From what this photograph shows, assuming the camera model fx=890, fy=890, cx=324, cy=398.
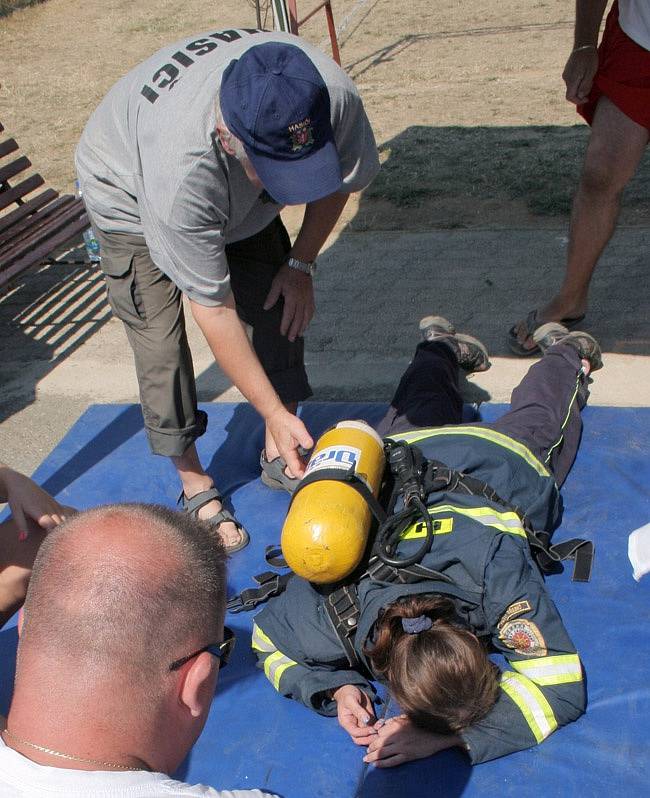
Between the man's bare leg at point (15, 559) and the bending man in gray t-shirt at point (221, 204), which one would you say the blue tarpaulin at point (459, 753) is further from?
the man's bare leg at point (15, 559)

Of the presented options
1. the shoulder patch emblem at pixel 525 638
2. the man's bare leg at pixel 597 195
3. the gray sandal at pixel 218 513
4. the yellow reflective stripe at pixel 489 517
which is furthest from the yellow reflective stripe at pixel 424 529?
the man's bare leg at pixel 597 195

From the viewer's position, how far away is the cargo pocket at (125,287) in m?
3.29

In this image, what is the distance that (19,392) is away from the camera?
16.9 feet

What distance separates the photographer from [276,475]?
369 cm

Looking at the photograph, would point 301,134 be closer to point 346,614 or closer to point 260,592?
point 346,614

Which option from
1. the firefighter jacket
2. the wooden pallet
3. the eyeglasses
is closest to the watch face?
the firefighter jacket

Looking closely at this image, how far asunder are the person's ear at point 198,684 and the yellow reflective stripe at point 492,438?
5.92 ft

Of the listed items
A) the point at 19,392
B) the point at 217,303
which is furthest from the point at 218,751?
the point at 19,392

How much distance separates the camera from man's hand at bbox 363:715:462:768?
250 centimetres

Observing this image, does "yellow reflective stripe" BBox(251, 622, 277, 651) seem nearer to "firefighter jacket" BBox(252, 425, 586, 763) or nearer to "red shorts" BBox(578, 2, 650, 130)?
"firefighter jacket" BBox(252, 425, 586, 763)

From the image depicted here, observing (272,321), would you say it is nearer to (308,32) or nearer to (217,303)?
(217,303)

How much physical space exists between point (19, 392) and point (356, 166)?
292cm

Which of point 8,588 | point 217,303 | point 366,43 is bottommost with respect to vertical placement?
point 366,43

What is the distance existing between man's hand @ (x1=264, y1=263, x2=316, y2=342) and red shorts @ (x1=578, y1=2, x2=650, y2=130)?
1.76m
